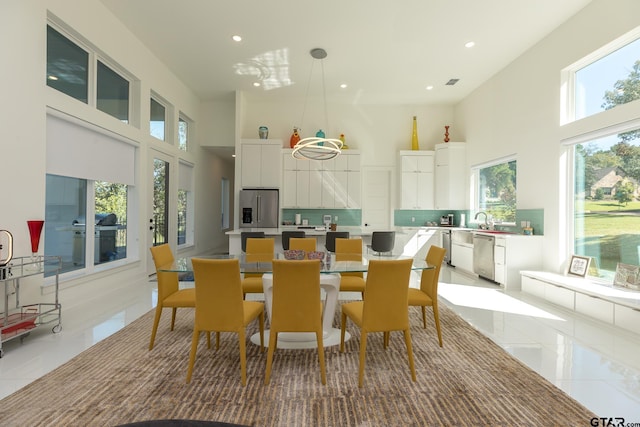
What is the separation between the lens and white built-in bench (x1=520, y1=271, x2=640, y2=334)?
10.3 ft

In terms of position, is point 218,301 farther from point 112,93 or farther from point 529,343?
point 112,93

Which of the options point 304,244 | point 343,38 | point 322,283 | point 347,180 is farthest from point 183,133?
point 322,283

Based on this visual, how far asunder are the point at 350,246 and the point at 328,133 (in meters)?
4.68

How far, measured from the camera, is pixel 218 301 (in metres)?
2.23

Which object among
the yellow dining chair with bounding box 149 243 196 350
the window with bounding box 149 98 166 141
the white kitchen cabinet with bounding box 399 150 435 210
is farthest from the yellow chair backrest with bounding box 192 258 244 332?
the white kitchen cabinet with bounding box 399 150 435 210

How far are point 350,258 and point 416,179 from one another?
5.03 metres

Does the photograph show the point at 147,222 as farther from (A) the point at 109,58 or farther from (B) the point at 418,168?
(B) the point at 418,168

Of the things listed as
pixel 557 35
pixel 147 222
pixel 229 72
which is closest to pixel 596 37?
pixel 557 35

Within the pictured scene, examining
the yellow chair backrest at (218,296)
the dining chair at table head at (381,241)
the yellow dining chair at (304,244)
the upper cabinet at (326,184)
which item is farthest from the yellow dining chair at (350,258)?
the upper cabinet at (326,184)

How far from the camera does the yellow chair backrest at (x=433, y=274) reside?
9.38 feet

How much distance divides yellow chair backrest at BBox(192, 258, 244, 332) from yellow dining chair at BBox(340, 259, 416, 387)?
2.94ft

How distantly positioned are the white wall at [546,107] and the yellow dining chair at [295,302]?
416 cm

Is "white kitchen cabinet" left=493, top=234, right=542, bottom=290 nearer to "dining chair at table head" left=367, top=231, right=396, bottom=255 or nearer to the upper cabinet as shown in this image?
"dining chair at table head" left=367, top=231, right=396, bottom=255

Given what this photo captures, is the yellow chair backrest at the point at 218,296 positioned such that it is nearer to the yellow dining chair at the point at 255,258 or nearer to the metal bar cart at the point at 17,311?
the yellow dining chair at the point at 255,258
